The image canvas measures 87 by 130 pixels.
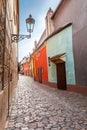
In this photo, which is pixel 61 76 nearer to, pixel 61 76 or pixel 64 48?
pixel 61 76

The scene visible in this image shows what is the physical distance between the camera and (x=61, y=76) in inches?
549

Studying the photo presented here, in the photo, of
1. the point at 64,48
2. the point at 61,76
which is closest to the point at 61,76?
the point at 61,76

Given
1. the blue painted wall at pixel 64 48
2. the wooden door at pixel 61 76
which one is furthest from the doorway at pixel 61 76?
the blue painted wall at pixel 64 48

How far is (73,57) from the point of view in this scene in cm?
1161

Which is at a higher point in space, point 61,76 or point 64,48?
point 64,48

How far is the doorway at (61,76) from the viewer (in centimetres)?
1352

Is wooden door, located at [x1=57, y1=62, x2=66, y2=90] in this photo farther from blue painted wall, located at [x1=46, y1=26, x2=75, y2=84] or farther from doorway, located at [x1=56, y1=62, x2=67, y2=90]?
blue painted wall, located at [x1=46, y1=26, x2=75, y2=84]

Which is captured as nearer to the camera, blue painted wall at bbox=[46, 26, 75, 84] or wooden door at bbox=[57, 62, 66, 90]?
blue painted wall at bbox=[46, 26, 75, 84]

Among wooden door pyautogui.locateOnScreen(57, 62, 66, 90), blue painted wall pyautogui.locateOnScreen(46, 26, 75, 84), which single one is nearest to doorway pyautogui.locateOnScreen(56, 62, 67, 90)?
wooden door pyautogui.locateOnScreen(57, 62, 66, 90)

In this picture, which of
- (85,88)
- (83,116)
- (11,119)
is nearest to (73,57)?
(85,88)

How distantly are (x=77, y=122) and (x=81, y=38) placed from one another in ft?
22.2

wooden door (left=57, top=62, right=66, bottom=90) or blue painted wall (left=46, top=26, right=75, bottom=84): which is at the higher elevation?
blue painted wall (left=46, top=26, right=75, bottom=84)

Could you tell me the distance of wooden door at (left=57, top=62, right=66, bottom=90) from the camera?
44.4ft

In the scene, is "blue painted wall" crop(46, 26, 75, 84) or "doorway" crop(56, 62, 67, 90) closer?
"blue painted wall" crop(46, 26, 75, 84)
